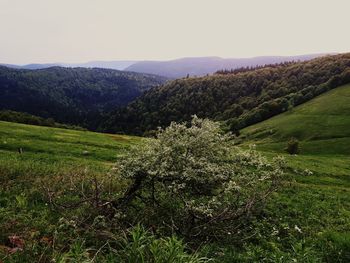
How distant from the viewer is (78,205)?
19.0 meters

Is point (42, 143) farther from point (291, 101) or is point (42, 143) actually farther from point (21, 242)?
point (291, 101)

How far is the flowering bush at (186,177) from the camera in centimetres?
1825

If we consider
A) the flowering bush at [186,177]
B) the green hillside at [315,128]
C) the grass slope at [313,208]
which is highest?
the flowering bush at [186,177]

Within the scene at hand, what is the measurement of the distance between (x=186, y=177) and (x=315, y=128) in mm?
88794

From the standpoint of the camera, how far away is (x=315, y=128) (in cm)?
10250

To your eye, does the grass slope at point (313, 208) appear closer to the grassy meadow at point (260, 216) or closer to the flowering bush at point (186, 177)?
the grassy meadow at point (260, 216)

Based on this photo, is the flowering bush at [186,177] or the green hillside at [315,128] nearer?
the flowering bush at [186,177]

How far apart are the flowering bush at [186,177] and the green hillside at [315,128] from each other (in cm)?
6371

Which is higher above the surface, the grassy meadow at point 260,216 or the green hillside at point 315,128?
the grassy meadow at point 260,216

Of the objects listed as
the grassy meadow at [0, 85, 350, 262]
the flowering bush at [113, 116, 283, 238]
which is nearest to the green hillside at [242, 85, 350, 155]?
the grassy meadow at [0, 85, 350, 262]

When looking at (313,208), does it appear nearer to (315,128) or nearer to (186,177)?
(186,177)

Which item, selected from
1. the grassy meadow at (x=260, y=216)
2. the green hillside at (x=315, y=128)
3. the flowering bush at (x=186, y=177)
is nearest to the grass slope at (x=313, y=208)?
the grassy meadow at (x=260, y=216)

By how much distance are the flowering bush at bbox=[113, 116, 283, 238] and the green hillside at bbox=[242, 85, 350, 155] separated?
63.7 m

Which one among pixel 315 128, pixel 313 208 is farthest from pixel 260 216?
pixel 315 128
